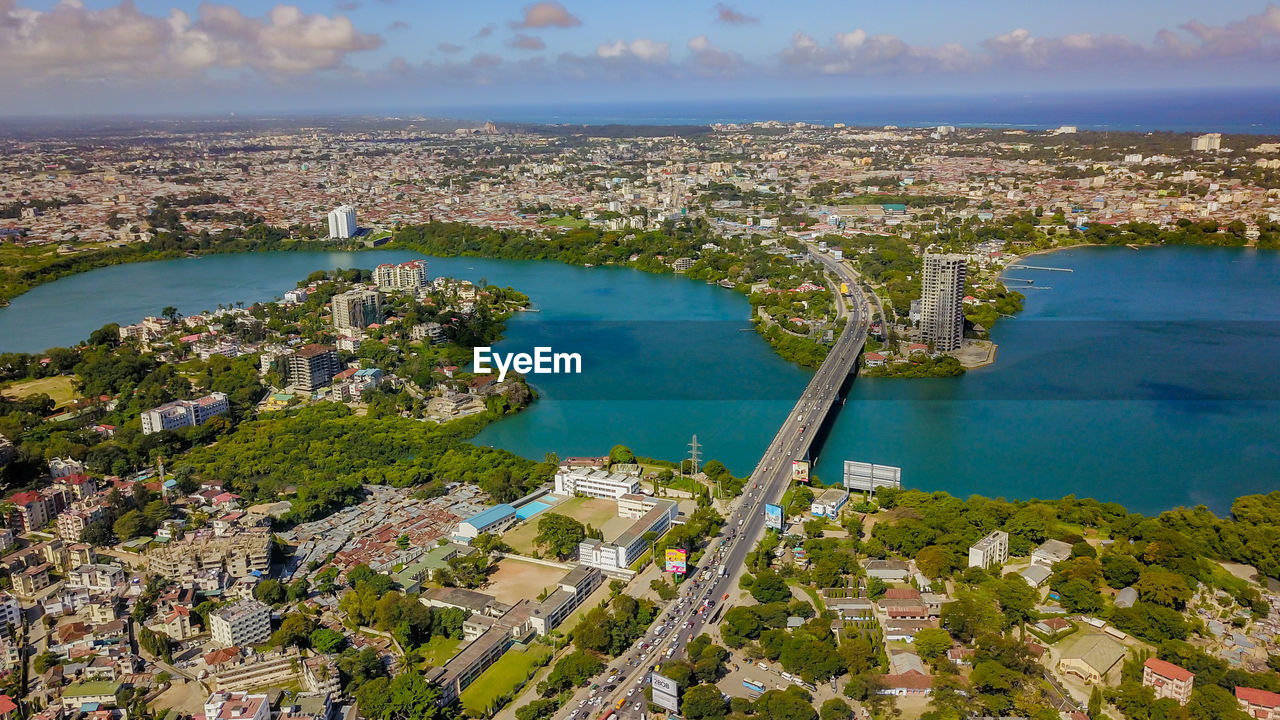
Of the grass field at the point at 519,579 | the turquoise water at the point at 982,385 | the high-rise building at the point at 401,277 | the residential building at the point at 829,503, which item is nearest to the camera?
the grass field at the point at 519,579

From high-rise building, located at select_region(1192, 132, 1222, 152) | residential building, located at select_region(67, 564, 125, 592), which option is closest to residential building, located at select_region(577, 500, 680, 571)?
residential building, located at select_region(67, 564, 125, 592)

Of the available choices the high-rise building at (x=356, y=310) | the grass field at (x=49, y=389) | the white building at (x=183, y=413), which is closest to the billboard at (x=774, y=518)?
the white building at (x=183, y=413)

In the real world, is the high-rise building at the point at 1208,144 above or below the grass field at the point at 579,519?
above

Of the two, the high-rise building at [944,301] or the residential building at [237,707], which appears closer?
the residential building at [237,707]

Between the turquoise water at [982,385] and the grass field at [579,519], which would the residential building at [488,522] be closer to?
the grass field at [579,519]

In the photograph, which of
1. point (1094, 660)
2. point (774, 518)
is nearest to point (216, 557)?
point (774, 518)

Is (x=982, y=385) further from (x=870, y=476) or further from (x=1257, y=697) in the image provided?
(x=1257, y=697)
